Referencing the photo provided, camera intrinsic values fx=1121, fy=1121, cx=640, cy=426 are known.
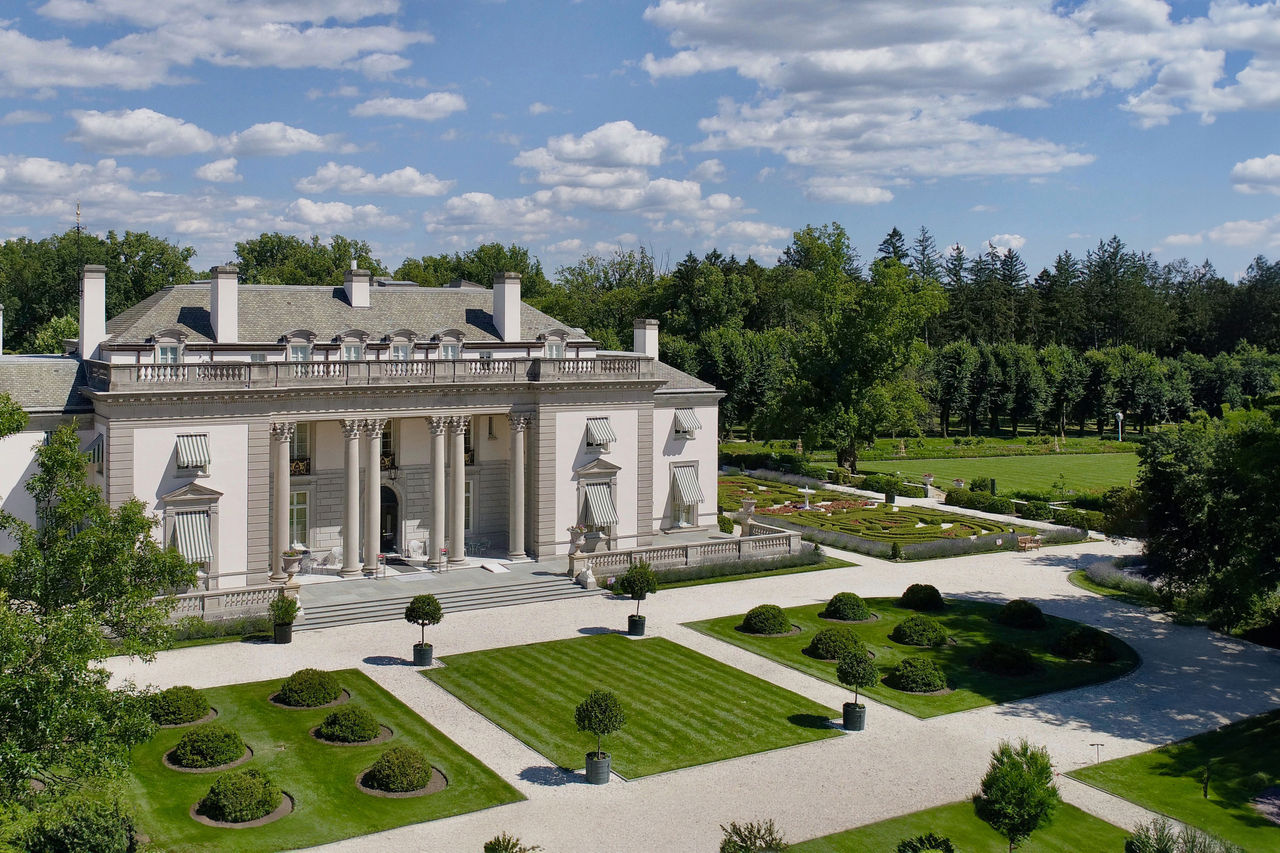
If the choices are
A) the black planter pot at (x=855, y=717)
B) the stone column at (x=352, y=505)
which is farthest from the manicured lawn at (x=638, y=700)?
the stone column at (x=352, y=505)

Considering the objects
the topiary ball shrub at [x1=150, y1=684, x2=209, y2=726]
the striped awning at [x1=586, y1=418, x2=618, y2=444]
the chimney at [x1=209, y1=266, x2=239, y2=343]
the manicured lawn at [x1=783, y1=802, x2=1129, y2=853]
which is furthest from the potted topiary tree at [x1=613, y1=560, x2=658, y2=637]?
the chimney at [x1=209, y1=266, x2=239, y2=343]

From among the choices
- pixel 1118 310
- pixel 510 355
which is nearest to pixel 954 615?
pixel 510 355

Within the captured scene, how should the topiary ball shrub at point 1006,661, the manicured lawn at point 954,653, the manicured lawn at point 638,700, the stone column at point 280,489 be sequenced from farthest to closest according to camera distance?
the stone column at point 280,489, the topiary ball shrub at point 1006,661, the manicured lawn at point 954,653, the manicured lawn at point 638,700

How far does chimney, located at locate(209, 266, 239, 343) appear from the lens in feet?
149

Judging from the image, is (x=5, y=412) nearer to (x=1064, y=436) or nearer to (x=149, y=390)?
(x=149, y=390)

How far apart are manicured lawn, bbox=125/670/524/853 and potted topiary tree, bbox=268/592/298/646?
5421mm

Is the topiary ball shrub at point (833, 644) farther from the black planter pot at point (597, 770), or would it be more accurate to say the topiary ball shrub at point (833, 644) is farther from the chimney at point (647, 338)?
the chimney at point (647, 338)

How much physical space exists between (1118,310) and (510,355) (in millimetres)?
127596

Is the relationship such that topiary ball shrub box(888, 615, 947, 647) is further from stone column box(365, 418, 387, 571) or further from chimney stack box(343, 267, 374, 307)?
chimney stack box(343, 267, 374, 307)

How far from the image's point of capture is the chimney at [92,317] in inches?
1793

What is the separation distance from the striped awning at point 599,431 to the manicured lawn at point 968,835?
2692 cm

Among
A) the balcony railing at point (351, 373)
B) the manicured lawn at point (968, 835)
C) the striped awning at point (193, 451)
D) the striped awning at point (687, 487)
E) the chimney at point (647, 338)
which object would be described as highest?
the chimney at point (647, 338)

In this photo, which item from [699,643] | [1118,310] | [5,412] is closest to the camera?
[5,412]

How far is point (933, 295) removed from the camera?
81750mm
